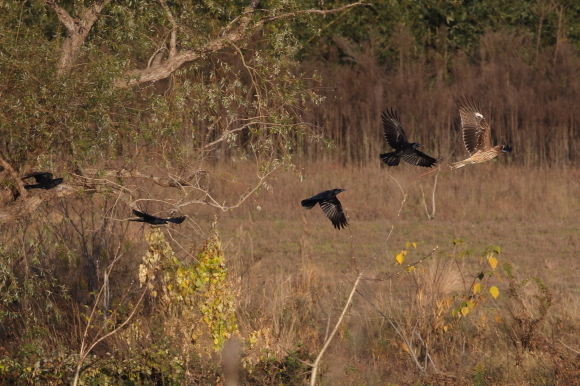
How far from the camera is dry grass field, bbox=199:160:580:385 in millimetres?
6828

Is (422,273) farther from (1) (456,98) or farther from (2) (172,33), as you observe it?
(1) (456,98)

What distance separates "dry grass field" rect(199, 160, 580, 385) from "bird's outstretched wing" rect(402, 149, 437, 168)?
700mm

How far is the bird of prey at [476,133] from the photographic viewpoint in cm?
655

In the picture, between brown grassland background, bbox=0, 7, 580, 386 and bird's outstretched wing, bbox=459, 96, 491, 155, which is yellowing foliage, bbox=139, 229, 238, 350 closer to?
brown grassland background, bbox=0, 7, 580, 386

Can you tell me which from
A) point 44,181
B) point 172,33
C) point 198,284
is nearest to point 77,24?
point 172,33

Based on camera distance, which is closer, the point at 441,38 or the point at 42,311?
the point at 42,311

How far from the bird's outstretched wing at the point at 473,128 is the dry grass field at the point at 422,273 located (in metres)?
0.93

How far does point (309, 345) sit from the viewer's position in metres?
7.34

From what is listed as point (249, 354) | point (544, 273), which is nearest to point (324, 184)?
point (544, 273)

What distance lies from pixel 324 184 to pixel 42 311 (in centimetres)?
726

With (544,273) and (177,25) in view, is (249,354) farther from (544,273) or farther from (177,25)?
(544,273)

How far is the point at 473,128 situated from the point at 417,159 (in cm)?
74

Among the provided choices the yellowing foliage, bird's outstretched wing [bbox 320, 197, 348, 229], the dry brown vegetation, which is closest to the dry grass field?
the dry brown vegetation

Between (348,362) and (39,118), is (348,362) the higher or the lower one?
the lower one
